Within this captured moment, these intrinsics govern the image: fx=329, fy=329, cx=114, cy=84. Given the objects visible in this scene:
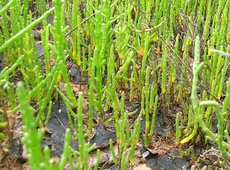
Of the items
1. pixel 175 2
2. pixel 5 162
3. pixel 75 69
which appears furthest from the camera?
pixel 175 2

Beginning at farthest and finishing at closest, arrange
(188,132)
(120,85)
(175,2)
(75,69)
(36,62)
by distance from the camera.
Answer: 1. (175,2)
2. (75,69)
3. (120,85)
4. (36,62)
5. (188,132)

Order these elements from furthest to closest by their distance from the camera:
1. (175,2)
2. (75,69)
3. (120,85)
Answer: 1. (175,2)
2. (75,69)
3. (120,85)

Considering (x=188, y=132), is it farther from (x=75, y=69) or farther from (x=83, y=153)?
(x=75, y=69)

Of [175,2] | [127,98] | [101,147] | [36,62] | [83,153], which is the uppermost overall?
[175,2]

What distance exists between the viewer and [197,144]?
142cm

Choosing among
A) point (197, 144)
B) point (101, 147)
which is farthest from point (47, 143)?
point (197, 144)

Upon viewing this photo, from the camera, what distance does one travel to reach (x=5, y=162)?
46.8 inches

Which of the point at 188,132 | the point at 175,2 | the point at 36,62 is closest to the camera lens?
the point at 188,132

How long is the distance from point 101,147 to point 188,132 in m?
0.38

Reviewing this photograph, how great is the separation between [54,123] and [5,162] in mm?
354

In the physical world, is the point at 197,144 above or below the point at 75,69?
below

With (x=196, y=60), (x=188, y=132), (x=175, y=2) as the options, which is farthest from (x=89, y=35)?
(x=196, y=60)

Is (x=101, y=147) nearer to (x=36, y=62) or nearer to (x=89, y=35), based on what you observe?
(x=36, y=62)

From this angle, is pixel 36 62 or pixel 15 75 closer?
pixel 36 62
